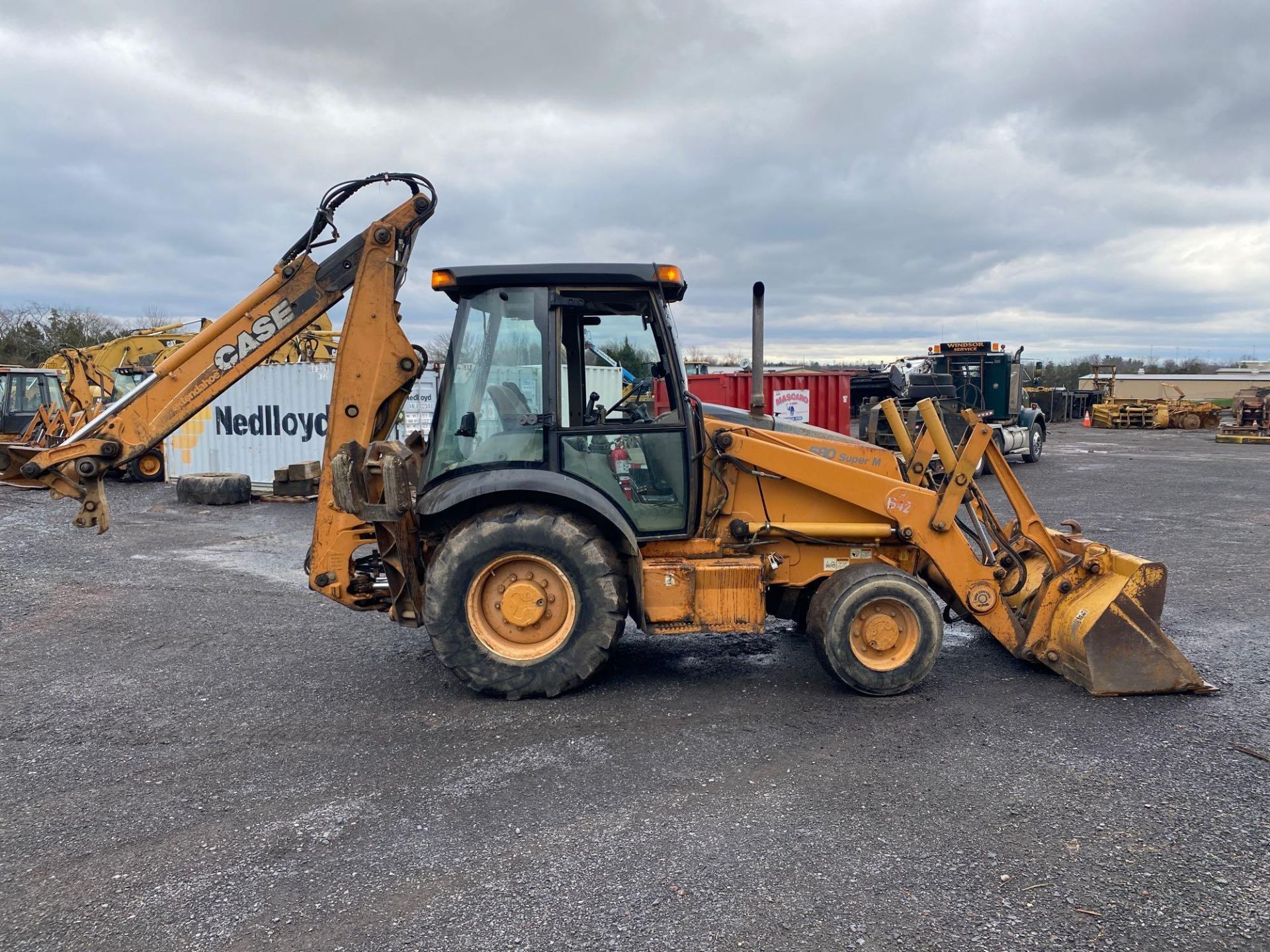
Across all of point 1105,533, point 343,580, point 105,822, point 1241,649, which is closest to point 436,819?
point 105,822

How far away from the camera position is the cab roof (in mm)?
5031

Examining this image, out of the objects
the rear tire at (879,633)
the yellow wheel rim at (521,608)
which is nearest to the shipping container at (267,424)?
the yellow wheel rim at (521,608)

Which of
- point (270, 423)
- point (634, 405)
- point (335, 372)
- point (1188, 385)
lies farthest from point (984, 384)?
point (1188, 385)

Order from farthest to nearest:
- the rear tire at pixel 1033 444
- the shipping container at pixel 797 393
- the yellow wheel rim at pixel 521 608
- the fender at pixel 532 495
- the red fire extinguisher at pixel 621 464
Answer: the rear tire at pixel 1033 444
the shipping container at pixel 797 393
the red fire extinguisher at pixel 621 464
the yellow wheel rim at pixel 521 608
the fender at pixel 532 495

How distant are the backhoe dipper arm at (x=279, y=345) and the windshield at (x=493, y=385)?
0.45 metres

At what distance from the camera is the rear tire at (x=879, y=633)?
4.99 meters

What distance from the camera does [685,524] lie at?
5.25 meters

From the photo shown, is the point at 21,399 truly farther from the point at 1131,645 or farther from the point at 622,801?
the point at 1131,645

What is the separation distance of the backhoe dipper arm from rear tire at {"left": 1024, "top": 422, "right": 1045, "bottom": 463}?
19.2 metres

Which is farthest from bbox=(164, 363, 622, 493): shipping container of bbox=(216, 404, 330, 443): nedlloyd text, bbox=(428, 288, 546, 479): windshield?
bbox=(428, 288, 546, 479): windshield

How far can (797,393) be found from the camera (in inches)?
666

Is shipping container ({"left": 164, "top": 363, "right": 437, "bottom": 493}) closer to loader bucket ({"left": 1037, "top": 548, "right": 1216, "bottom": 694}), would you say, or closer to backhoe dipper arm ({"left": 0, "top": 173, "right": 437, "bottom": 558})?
backhoe dipper arm ({"left": 0, "top": 173, "right": 437, "bottom": 558})

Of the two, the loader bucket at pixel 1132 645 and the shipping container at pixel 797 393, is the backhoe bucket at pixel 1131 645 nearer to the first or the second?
the loader bucket at pixel 1132 645

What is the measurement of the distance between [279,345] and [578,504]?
7.35 feet
